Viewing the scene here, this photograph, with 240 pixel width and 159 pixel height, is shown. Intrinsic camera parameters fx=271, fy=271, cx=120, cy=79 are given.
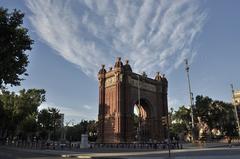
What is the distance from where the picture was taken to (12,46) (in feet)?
73.2

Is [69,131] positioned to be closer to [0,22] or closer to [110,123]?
[110,123]

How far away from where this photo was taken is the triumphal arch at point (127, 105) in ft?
224

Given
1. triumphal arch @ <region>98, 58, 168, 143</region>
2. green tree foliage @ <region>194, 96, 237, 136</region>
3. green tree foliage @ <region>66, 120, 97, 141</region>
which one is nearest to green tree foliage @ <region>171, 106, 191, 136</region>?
green tree foliage @ <region>194, 96, 237, 136</region>

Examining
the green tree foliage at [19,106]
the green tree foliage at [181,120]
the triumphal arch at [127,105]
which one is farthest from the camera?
the green tree foliage at [181,120]

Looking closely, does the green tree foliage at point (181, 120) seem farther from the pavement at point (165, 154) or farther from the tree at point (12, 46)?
the tree at point (12, 46)

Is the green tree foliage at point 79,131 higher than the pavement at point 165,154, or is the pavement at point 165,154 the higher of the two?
the green tree foliage at point 79,131

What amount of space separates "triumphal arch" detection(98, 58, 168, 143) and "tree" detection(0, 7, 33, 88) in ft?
141

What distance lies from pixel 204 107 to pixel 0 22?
79.6m

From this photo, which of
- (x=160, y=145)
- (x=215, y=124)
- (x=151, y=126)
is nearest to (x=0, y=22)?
(x=160, y=145)

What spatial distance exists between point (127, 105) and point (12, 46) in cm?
5018

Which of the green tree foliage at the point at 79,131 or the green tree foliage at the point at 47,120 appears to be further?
the green tree foliage at the point at 79,131

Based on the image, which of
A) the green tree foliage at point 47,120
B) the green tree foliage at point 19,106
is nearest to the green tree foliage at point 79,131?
the green tree foliage at point 47,120

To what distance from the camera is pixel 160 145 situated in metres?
50.4

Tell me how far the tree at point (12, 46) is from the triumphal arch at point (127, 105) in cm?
4290
